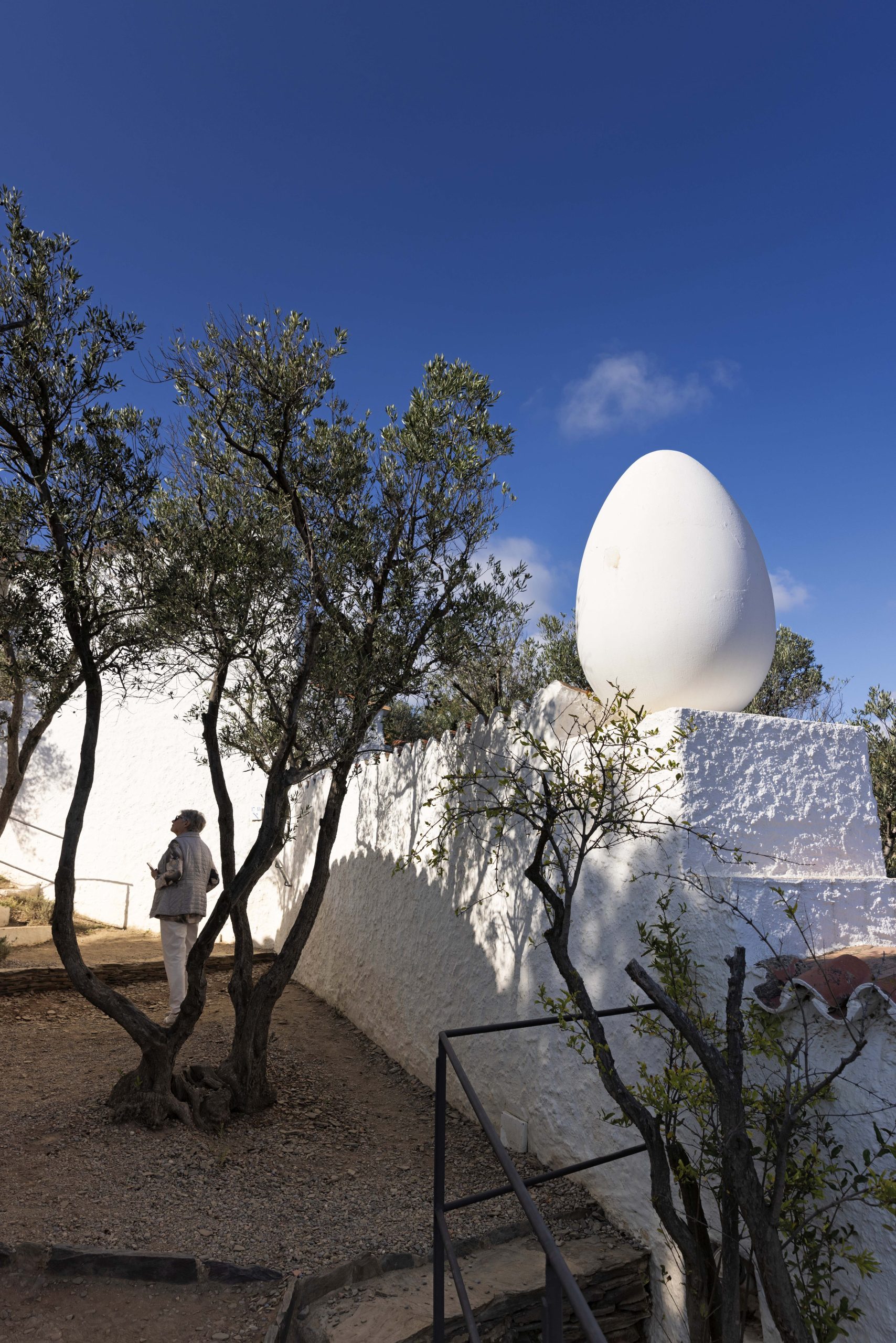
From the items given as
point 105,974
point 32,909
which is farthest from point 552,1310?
point 32,909

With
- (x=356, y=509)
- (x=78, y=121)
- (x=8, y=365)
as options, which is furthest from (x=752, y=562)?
(x=78, y=121)

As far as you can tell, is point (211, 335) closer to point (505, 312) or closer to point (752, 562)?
point (505, 312)

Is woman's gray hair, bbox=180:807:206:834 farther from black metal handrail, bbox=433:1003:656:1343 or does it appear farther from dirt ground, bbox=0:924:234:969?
black metal handrail, bbox=433:1003:656:1343

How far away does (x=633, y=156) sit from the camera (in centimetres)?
599

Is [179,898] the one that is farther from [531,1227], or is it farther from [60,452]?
[531,1227]

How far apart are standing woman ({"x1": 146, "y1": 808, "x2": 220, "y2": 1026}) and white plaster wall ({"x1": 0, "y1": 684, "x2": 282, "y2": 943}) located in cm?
455

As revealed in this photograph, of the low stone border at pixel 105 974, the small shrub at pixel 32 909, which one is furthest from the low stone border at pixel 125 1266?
the small shrub at pixel 32 909

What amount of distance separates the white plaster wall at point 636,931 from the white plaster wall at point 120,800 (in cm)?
577

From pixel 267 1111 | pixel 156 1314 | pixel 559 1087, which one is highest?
pixel 559 1087

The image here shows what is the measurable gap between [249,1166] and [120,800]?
26.3ft

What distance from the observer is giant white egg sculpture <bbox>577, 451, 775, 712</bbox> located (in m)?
3.92

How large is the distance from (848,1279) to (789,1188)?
1.13 feet

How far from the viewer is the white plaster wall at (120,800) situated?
434 inches

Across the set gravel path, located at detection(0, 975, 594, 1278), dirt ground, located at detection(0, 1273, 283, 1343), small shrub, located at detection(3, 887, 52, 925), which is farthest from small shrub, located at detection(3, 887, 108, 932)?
dirt ground, located at detection(0, 1273, 283, 1343)
